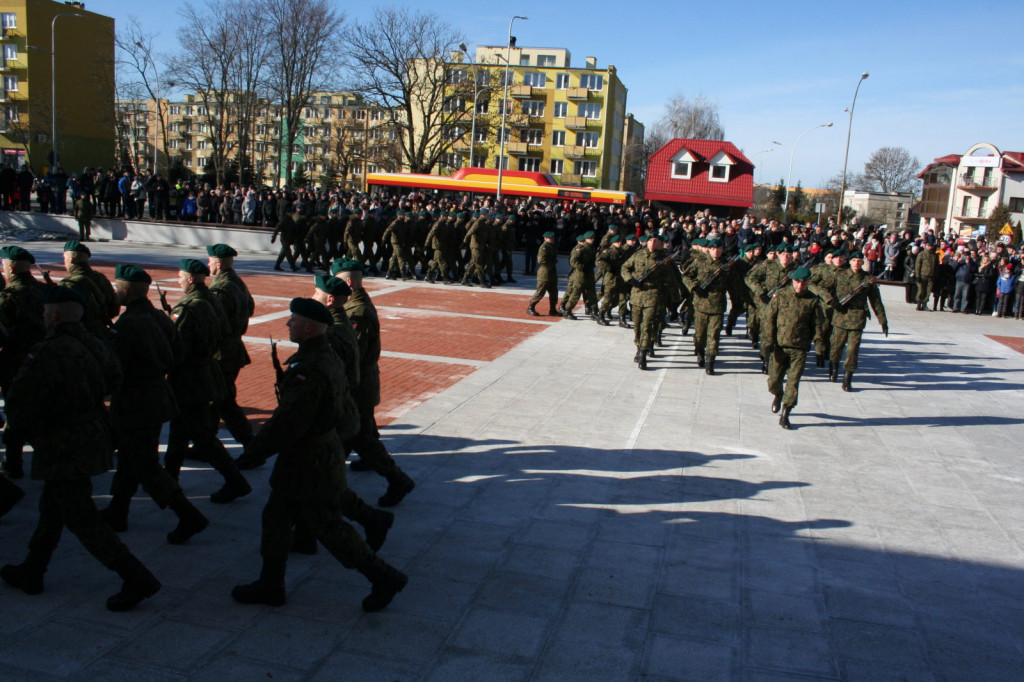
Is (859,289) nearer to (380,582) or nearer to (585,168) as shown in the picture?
(380,582)

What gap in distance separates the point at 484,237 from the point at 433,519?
14.0 meters

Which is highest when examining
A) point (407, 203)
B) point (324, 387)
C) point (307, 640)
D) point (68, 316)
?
point (407, 203)

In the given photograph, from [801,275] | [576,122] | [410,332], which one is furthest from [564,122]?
[801,275]

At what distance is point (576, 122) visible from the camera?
7844 centimetres

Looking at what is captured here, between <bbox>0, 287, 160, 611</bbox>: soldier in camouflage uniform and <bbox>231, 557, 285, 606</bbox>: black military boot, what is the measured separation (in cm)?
45

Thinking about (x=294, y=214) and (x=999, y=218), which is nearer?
(x=294, y=214)

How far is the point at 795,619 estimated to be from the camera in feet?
14.6

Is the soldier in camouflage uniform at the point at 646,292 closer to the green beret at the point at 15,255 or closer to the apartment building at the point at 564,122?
the green beret at the point at 15,255

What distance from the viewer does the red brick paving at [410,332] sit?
29.4 feet

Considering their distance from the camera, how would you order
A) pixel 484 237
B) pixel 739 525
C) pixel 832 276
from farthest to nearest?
Answer: pixel 484 237 → pixel 832 276 → pixel 739 525

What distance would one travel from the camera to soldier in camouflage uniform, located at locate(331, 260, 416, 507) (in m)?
5.72

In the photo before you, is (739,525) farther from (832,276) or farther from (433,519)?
(832,276)

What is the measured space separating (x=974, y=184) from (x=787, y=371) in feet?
213

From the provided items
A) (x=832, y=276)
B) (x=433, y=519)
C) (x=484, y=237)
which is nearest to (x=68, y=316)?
(x=433, y=519)
